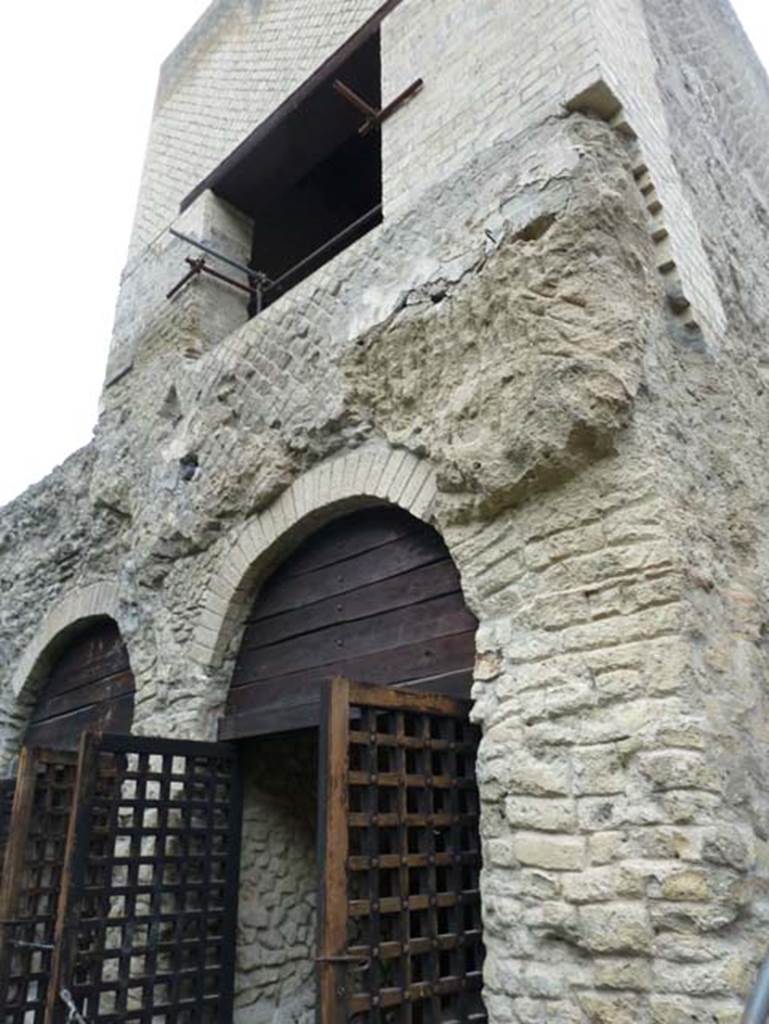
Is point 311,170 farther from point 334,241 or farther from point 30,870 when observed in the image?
point 30,870

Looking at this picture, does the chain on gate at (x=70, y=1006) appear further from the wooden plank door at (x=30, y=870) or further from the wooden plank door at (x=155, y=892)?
the wooden plank door at (x=30, y=870)

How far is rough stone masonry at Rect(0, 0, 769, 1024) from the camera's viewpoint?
7.84 ft

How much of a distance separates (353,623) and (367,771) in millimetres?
1112

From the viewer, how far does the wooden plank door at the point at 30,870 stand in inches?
138

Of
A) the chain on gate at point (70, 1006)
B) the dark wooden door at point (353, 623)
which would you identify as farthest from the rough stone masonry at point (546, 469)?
the chain on gate at point (70, 1006)

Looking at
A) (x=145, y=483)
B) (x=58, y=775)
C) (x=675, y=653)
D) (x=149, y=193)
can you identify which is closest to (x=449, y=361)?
(x=675, y=653)

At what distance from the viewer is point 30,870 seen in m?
3.89

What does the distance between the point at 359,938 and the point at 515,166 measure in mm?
3180

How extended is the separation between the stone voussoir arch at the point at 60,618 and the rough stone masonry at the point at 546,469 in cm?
5

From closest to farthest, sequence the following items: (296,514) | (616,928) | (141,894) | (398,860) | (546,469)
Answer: (616,928)
(398,860)
(546,469)
(141,894)
(296,514)

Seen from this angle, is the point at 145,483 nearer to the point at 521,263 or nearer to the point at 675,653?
the point at 521,263

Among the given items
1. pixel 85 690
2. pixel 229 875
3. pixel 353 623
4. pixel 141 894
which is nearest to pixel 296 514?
pixel 353 623

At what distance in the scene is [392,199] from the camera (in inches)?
163

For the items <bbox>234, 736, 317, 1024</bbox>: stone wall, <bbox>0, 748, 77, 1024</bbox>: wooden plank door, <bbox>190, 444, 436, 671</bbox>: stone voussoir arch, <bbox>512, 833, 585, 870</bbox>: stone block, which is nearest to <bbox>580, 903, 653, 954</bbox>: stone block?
<bbox>512, 833, 585, 870</bbox>: stone block
